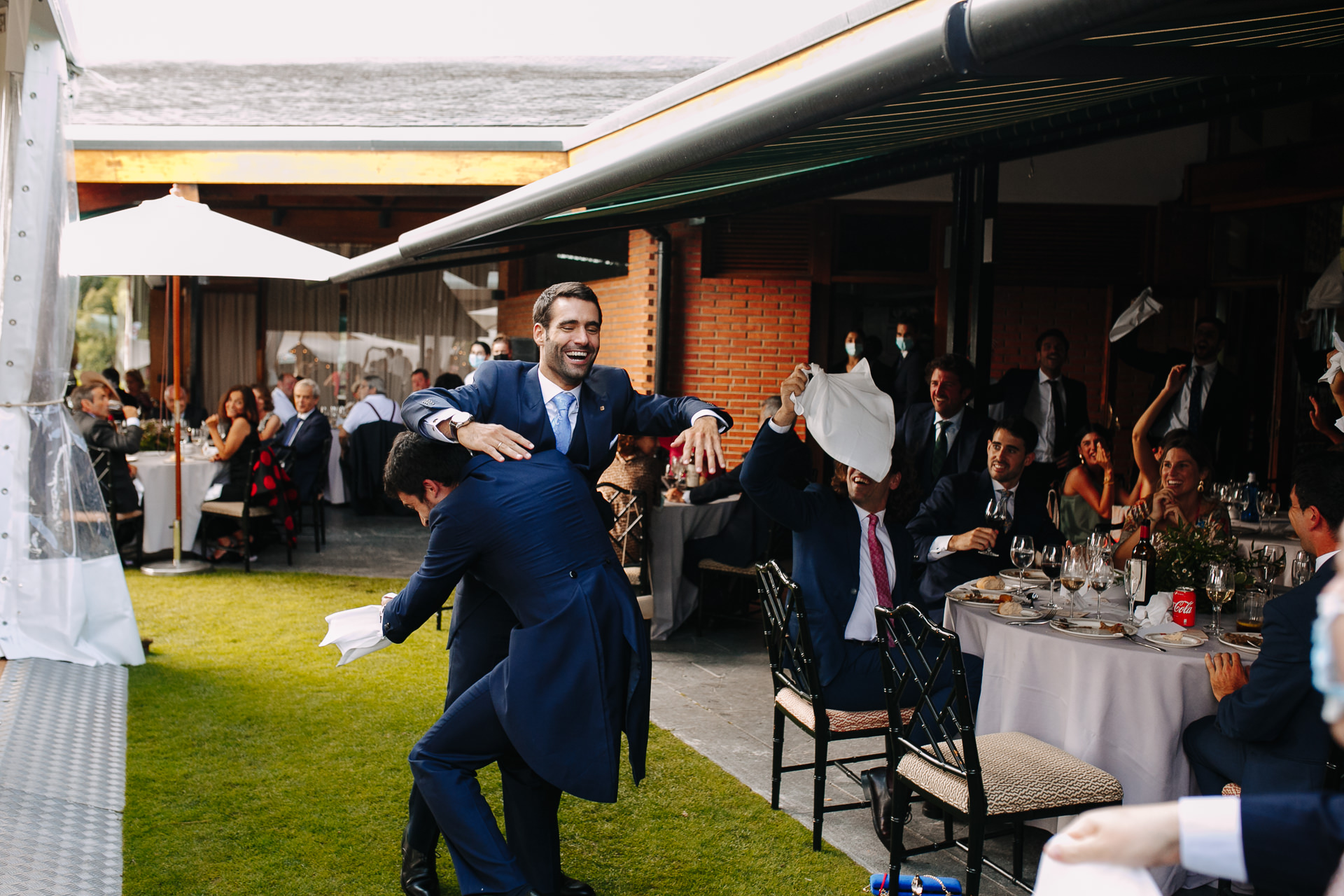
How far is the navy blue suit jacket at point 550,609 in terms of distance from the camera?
2574mm

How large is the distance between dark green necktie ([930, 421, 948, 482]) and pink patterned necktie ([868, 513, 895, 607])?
83.5 inches

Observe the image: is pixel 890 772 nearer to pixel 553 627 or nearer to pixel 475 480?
pixel 553 627

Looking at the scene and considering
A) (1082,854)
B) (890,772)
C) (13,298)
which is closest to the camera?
(1082,854)

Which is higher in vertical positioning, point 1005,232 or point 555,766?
point 1005,232

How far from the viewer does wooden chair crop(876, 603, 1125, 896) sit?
8.99ft

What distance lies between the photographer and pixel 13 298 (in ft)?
15.0

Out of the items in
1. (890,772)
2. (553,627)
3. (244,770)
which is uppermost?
(553,627)

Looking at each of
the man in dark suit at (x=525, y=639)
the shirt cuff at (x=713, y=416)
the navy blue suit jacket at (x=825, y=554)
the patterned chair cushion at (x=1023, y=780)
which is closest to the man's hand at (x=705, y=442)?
the shirt cuff at (x=713, y=416)


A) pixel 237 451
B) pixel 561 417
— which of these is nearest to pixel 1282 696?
pixel 561 417

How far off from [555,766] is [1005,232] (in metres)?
8.04

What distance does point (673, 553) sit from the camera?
6.31 meters

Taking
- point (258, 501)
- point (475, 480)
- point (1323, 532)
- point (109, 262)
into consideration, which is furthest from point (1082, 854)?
point (258, 501)

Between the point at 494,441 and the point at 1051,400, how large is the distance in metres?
5.10

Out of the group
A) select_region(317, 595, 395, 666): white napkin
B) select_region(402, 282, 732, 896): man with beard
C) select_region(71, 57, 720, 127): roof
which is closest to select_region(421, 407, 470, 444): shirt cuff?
select_region(402, 282, 732, 896): man with beard
